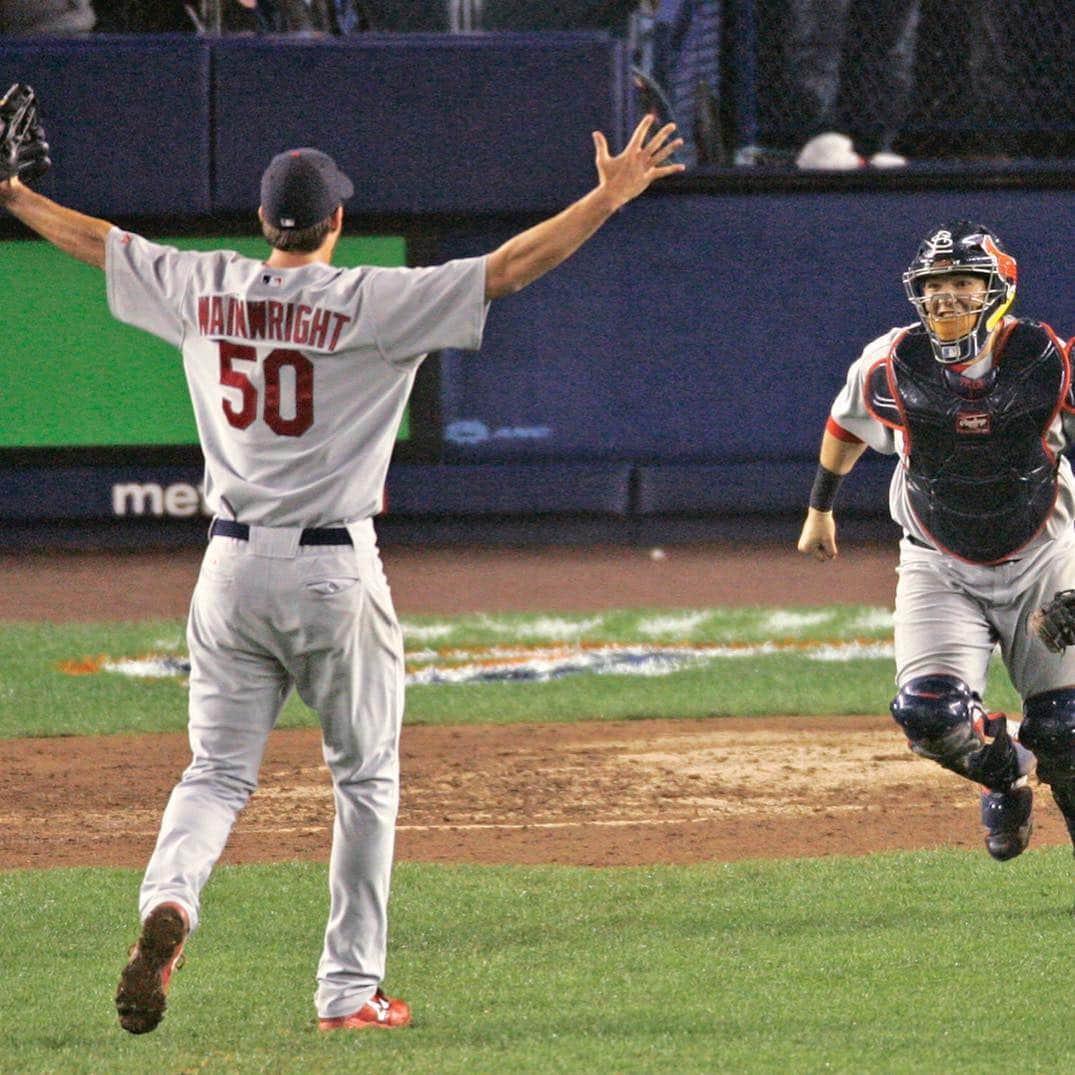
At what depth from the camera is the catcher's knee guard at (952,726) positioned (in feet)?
19.0

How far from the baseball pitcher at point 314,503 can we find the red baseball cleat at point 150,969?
15 cm

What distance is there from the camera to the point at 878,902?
614 centimetres

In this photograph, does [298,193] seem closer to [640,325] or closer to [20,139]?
[20,139]

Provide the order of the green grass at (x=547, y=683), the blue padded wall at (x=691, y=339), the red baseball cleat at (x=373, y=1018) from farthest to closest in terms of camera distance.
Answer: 1. the blue padded wall at (x=691, y=339)
2. the green grass at (x=547, y=683)
3. the red baseball cleat at (x=373, y=1018)

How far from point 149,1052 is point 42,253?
32.8ft

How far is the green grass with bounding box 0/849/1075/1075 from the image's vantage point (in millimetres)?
4613

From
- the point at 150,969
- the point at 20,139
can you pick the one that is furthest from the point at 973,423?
the point at 150,969

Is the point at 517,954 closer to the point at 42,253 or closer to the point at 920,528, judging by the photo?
the point at 920,528

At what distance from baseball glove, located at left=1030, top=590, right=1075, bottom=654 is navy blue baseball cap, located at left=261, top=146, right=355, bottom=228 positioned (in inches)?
96.1

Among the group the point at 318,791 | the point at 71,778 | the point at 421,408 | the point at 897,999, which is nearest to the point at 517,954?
the point at 897,999

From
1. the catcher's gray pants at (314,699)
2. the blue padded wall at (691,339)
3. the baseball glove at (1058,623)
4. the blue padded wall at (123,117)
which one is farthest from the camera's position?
the blue padded wall at (691,339)

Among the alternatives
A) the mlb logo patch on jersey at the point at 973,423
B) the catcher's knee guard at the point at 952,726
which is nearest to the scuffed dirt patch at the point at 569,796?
the catcher's knee guard at the point at 952,726

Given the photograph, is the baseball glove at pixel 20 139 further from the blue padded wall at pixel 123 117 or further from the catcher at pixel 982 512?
the blue padded wall at pixel 123 117

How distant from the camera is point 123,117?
13375 mm
